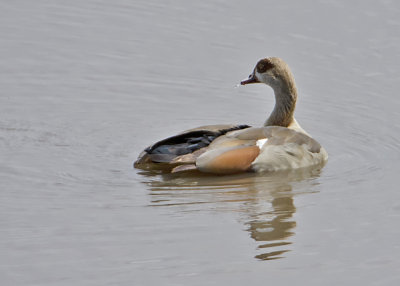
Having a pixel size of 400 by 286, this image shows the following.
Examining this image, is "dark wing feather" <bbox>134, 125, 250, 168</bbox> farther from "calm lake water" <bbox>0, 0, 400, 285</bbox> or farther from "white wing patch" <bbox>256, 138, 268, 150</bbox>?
"white wing patch" <bbox>256, 138, 268, 150</bbox>

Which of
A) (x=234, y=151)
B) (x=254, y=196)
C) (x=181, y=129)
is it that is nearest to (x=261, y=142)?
(x=234, y=151)

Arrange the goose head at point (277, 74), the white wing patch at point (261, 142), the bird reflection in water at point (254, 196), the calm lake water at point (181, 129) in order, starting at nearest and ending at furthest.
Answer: the calm lake water at point (181, 129)
the bird reflection in water at point (254, 196)
the white wing patch at point (261, 142)
the goose head at point (277, 74)

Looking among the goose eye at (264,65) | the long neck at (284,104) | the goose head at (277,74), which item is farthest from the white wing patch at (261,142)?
the goose eye at (264,65)

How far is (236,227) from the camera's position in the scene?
8.23 meters

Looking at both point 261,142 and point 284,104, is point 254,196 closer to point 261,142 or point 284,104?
point 261,142

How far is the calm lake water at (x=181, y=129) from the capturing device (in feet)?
24.2

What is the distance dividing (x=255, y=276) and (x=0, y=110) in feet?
18.9

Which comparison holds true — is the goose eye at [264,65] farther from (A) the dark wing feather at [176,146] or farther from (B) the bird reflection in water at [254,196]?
(B) the bird reflection in water at [254,196]

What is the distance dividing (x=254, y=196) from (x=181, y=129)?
8.62 ft

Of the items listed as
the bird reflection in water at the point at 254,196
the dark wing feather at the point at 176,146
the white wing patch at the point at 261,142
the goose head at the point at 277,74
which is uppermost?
the goose head at the point at 277,74

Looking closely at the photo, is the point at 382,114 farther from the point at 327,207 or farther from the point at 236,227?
the point at 236,227

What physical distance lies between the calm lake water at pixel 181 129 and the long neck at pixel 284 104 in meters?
0.71

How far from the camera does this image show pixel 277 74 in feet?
36.3

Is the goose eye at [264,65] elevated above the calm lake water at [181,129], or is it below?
above
